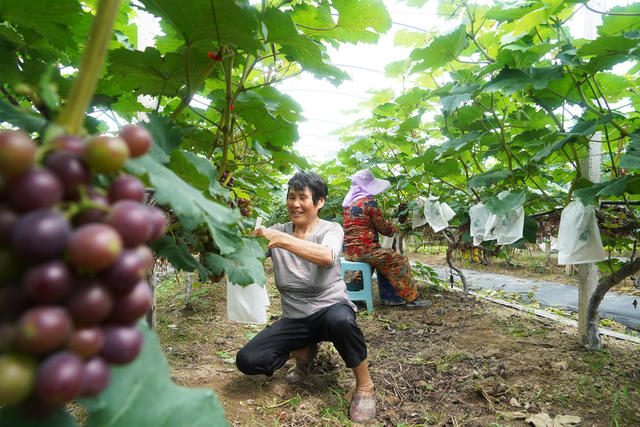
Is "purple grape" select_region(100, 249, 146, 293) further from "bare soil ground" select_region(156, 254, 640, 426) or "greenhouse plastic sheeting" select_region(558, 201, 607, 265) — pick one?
"greenhouse plastic sheeting" select_region(558, 201, 607, 265)

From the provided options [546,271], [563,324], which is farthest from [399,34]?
[546,271]

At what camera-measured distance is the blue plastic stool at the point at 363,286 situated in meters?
5.37

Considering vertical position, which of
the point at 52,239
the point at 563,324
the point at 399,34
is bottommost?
the point at 563,324

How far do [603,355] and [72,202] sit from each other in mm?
3768

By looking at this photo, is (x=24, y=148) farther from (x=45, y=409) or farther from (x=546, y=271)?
(x=546, y=271)

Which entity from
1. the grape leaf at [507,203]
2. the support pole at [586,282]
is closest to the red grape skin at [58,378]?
the grape leaf at [507,203]

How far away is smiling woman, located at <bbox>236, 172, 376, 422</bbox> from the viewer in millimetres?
2648

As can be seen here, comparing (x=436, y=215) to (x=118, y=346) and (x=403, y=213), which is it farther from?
(x=118, y=346)

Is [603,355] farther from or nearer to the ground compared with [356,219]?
nearer to the ground

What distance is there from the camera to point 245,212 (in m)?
1.91

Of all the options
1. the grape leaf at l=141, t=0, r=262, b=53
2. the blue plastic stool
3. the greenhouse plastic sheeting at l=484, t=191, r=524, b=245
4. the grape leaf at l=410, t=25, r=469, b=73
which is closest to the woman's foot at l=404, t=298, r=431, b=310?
the blue plastic stool

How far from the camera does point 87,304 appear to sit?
32 cm

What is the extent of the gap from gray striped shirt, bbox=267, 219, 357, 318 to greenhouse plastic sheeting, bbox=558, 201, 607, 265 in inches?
61.1

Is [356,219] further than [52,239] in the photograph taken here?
Yes
